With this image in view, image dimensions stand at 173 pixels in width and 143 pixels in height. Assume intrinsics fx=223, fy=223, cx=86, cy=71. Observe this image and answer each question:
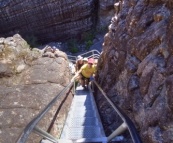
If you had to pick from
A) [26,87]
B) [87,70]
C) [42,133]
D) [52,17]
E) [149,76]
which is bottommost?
[42,133]

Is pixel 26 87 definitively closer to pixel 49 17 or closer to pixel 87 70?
pixel 87 70

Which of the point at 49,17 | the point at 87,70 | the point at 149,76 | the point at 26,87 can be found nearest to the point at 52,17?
the point at 49,17

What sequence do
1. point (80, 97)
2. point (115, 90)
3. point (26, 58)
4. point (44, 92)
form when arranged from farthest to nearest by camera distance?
point (26, 58)
point (80, 97)
point (44, 92)
point (115, 90)

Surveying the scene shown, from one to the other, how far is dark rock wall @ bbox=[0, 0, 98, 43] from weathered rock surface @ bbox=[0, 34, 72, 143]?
878 centimetres

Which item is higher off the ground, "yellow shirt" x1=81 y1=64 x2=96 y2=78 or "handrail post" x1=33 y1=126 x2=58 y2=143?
"yellow shirt" x1=81 y1=64 x2=96 y2=78

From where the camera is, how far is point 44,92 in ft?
19.5

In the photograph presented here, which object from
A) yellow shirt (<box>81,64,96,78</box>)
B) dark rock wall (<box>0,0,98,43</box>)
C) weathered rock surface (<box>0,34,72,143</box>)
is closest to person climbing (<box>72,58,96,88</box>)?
yellow shirt (<box>81,64,96,78</box>)

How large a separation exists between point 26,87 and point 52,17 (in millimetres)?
12571

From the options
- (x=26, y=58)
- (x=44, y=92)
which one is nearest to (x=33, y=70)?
(x=26, y=58)

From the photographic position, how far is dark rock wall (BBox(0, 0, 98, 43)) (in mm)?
17172

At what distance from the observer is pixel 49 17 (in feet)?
58.8

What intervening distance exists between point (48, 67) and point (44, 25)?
11.5 m

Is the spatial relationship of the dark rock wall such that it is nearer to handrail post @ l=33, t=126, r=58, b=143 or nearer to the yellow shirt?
the yellow shirt

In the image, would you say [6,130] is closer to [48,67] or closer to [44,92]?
[44,92]
